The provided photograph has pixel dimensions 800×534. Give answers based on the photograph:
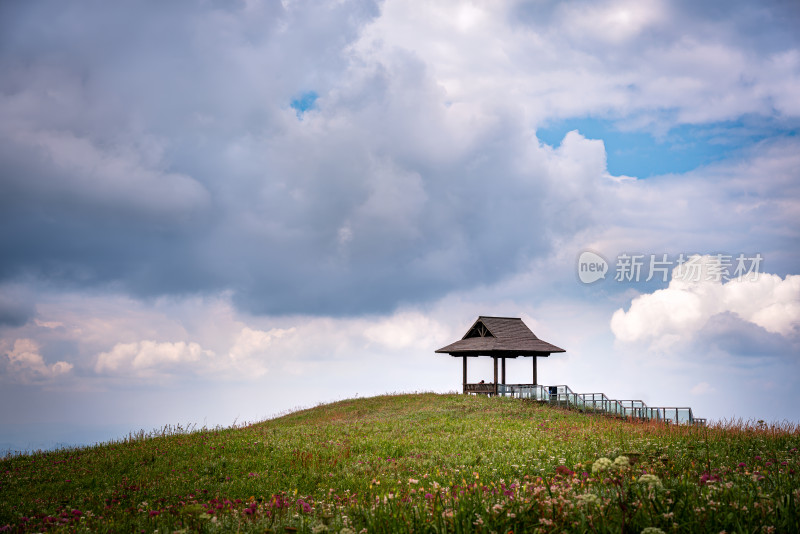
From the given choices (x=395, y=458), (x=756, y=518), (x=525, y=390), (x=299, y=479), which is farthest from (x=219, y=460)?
Result: (x=525, y=390)

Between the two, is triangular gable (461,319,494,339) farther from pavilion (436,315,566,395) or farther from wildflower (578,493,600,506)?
wildflower (578,493,600,506)

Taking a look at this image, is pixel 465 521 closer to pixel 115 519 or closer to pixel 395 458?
pixel 115 519

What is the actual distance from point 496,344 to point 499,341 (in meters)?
0.53

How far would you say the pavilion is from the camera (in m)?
35.2

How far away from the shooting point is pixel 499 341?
35.7 metres

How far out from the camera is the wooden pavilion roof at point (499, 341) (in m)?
35.1

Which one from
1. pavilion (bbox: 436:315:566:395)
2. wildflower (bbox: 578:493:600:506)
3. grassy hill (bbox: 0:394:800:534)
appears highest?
pavilion (bbox: 436:315:566:395)

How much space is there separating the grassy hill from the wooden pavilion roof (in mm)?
8765

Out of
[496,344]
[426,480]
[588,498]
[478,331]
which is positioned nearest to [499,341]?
[496,344]

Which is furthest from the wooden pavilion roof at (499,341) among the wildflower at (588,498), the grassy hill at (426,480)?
the wildflower at (588,498)

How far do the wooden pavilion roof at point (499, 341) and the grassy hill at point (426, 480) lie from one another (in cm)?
876

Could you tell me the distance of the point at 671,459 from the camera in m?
12.9

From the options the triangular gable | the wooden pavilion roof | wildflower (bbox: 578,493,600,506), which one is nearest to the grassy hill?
wildflower (bbox: 578,493,600,506)

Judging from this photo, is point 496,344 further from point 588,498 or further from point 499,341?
point 588,498
